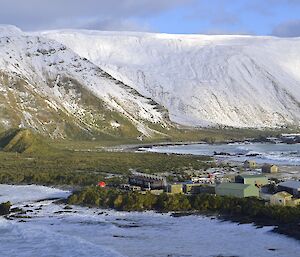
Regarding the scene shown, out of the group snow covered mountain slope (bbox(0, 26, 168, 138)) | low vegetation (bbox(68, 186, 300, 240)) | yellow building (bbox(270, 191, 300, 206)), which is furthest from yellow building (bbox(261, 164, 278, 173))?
snow covered mountain slope (bbox(0, 26, 168, 138))

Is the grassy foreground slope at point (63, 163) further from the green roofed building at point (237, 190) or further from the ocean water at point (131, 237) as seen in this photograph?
the ocean water at point (131, 237)

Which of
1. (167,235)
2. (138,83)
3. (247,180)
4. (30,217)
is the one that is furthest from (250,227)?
(138,83)

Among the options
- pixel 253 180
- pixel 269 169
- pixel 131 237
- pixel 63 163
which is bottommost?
pixel 131 237

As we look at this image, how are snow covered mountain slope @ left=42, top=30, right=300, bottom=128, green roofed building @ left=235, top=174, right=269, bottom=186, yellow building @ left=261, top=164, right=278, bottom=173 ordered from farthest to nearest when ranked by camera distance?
snow covered mountain slope @ left=42, top=30, right=300, bottom=128 → yellow building @ left=261, top=164, right=278, bottom=173 → green roofed building @ left=235, top=174, right=269, bottom=186

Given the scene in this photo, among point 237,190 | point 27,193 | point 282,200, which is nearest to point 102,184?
point 27,193

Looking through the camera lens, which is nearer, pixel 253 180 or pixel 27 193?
pixel 253 180

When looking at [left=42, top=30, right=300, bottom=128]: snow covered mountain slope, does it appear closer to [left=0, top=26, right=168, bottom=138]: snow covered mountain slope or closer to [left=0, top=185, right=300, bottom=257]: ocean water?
[left=0, top=26, right=168, bottom=138]: snow covered mountain slope

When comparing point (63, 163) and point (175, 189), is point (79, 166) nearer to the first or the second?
point (63, 163)
